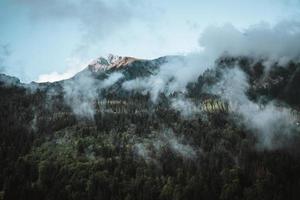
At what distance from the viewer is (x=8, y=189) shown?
197m

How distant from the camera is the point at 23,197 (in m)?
Result: 196

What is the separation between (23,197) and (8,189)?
30.2 ft
